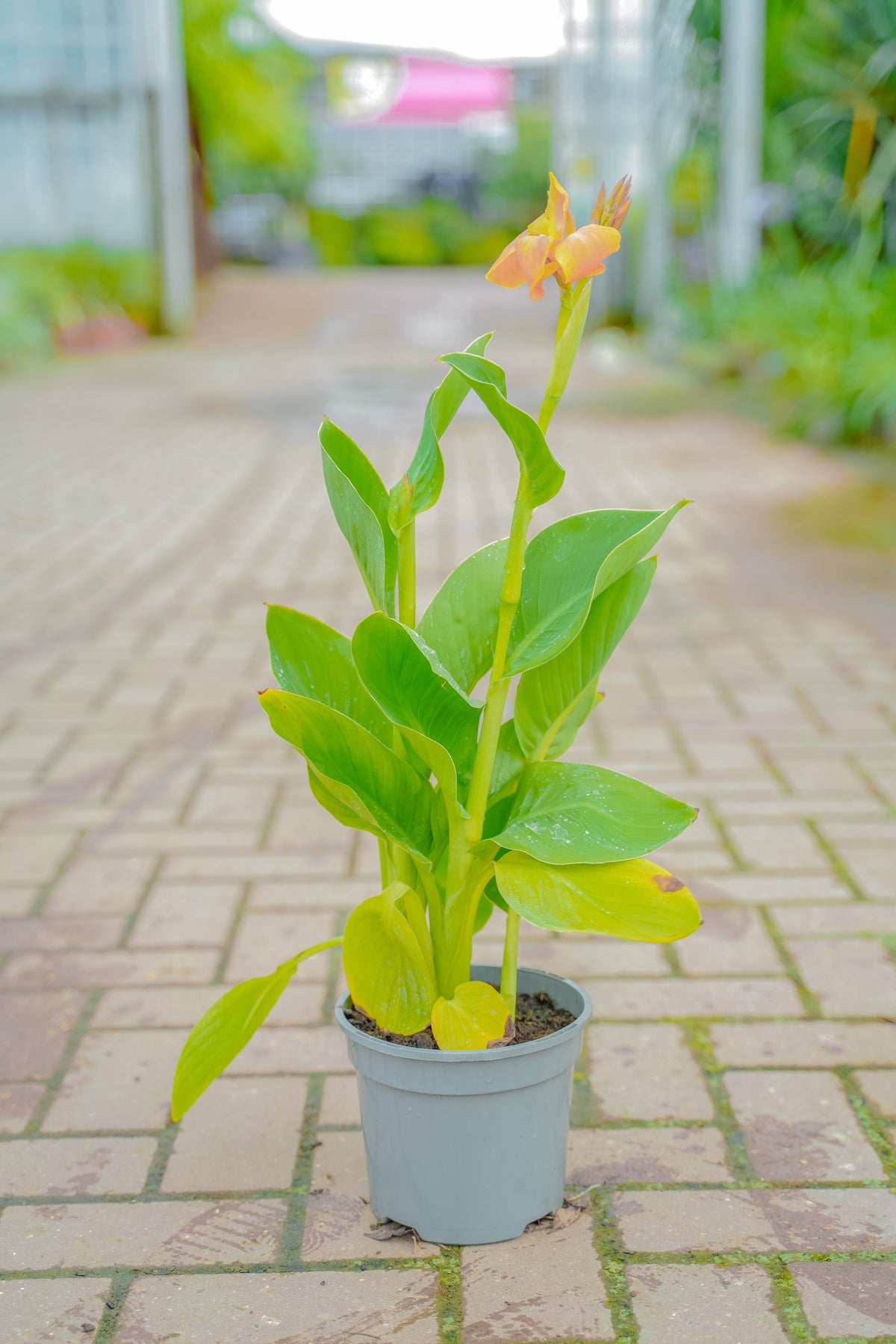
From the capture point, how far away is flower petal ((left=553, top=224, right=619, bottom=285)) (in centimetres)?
133

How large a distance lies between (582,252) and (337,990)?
55.1 inches

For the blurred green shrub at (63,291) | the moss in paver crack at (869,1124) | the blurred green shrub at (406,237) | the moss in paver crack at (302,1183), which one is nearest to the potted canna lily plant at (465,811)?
the moss in paver crack at (302,1183)

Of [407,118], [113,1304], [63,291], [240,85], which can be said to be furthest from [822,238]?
[407,118]

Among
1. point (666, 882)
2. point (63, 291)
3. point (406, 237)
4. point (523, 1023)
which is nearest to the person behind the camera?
point (666, 882)

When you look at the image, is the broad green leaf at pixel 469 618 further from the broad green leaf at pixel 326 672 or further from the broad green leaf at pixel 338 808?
the broad green leaf at pixel 338 808

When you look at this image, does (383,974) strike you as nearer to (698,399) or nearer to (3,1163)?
(3,1163)

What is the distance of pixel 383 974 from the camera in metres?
1.54

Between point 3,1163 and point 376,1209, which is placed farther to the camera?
point 3,1163

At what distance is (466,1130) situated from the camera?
1.55m

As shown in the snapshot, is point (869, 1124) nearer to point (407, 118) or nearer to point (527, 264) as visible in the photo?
point (527, 264)

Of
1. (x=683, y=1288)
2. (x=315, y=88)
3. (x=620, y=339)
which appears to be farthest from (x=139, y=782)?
(x=315, y=88)

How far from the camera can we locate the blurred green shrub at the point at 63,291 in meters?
12.9

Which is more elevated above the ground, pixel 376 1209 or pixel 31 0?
pixel 31 0

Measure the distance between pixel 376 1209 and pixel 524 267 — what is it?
115 centimetres
